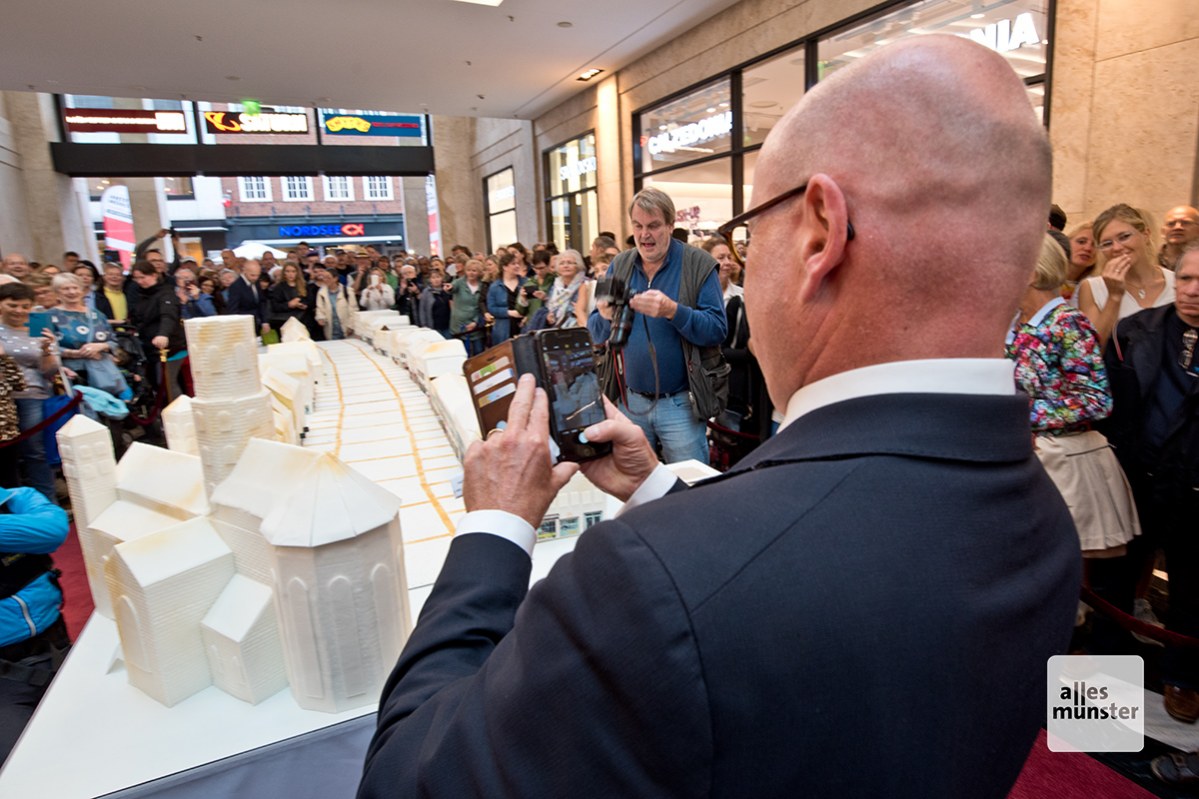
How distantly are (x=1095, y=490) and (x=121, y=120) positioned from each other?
693 inches

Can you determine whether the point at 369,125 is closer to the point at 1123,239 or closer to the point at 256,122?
the point at 256,122

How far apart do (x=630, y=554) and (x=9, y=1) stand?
951 centimetres

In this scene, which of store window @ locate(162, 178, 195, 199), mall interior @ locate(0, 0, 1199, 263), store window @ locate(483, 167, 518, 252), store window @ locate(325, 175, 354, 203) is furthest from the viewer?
store window @ locate(325, 175, 354, 203)

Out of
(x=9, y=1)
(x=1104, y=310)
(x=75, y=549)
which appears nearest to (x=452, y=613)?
(x=1104, y=310)

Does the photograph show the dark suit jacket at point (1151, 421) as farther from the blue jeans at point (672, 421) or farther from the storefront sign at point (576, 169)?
the storefront sign at point (576, 169)

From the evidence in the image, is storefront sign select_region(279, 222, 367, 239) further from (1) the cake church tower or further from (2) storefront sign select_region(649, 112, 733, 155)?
(1) the cake church tower

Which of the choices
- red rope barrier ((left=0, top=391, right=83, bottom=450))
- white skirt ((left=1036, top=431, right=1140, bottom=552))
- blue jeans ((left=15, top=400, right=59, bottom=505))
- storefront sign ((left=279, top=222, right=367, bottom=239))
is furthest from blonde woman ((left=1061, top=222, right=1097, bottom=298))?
storefront sign ((left=279, top=222, right=367, bottom=239))

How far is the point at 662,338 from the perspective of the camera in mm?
2932

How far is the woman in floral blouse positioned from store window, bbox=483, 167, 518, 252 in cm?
1280

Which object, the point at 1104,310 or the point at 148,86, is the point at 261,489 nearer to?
the point at 1104,310

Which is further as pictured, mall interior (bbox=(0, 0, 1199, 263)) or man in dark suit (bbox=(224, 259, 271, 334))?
man in dark suit (bbox=(224, 259, 271, 334))

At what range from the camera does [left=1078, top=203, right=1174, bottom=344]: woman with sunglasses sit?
296cm

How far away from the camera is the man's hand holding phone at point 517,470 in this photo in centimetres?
80

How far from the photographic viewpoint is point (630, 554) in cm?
50
